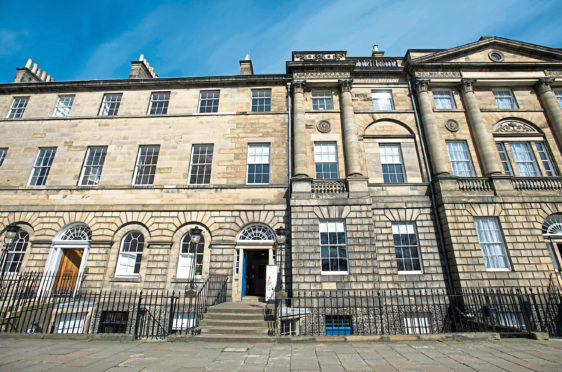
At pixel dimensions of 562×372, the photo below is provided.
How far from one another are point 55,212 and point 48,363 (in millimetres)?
10989

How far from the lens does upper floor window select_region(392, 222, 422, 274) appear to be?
39.4 feet

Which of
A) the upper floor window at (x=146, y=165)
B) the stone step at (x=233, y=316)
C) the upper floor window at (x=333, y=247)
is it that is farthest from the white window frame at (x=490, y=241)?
the upper floor window at (x=146, y=165)

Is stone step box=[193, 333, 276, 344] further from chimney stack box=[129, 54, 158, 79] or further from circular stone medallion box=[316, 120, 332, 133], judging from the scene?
chimney stack box=[129, 54, 158, 79]

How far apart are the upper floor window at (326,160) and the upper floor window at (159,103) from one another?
9.74 meters

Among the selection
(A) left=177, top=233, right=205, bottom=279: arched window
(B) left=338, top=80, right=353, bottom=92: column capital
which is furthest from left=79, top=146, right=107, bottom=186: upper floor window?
(B) left=338, top=80, right=353, bottom=92: column capital

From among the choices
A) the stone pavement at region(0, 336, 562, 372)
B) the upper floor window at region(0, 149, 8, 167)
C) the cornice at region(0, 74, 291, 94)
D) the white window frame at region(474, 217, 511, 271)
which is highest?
the cornice at region(0, 74, 291, 94)

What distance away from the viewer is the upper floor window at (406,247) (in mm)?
12000

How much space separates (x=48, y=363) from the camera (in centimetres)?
532

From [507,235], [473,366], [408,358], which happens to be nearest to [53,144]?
[408,358]

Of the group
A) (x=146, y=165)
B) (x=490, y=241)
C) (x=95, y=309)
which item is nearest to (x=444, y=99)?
(x=490, y=241)

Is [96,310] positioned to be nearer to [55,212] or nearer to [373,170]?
[55,212]

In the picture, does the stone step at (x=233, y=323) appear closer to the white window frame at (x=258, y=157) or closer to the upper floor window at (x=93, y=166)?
the white window frame at (x=258, y=157)

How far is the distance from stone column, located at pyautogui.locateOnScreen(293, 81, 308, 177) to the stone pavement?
26.8 feet

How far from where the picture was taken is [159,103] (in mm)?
15969
